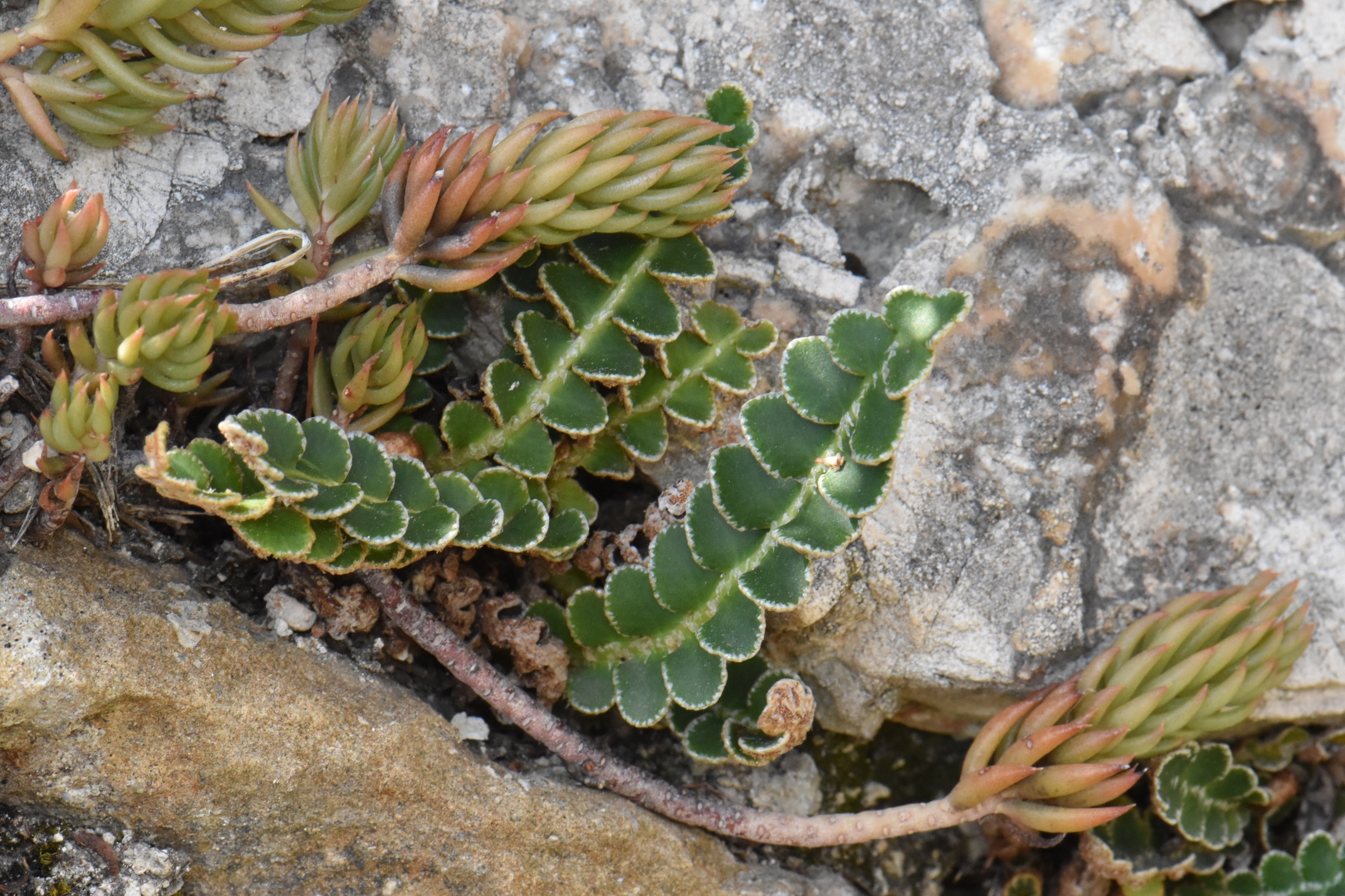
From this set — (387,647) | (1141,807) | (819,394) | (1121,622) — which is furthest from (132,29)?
(1141,807)

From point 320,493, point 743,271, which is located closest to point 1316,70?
point 743,271

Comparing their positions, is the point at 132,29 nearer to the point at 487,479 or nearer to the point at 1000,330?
the point at 487,479

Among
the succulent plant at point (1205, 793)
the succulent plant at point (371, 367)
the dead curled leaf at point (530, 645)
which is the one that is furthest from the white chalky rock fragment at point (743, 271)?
the succulent plant at point (1205, 793)

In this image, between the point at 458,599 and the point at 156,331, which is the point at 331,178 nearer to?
the point at 156,331

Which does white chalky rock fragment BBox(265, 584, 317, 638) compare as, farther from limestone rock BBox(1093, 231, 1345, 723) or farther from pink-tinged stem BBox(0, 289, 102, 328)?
limestone rock BBox(1093, 231, 1345, 723)

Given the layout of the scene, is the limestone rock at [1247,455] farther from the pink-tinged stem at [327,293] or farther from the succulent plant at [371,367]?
the pink-tinged stem at [327,293]
